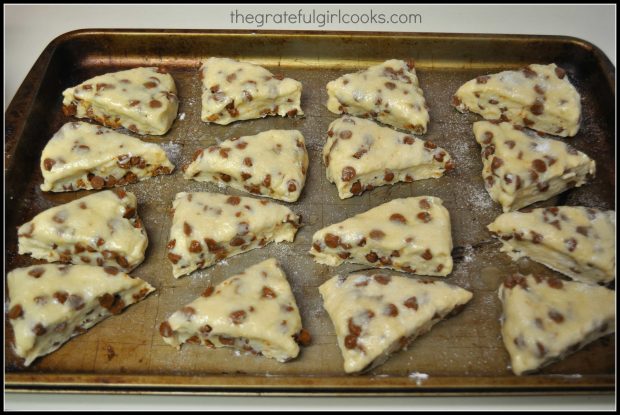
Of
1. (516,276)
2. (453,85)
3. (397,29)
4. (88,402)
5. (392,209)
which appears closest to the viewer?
(88,402)

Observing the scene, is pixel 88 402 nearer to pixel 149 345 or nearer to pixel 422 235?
pixel 149 345

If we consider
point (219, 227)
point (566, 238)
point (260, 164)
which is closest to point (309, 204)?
point (260, 164)

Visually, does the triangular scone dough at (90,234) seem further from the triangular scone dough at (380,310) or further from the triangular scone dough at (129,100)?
the triangular scone dough at (380,310)

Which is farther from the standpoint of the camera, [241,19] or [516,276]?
[241,19]

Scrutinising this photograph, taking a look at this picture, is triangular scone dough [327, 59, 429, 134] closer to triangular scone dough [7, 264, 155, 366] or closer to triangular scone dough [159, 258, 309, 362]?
triangular scone dough [159, 258, 309, 362]

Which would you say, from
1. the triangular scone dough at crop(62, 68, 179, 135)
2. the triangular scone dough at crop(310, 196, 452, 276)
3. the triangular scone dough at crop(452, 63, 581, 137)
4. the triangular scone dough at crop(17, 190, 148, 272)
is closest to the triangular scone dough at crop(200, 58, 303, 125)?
the triangular scone dough at crop(62, 68, 179, 135)

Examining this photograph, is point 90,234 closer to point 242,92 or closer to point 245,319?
point 245,319

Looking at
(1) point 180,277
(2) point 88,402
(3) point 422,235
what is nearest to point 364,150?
(3) point 422,235
